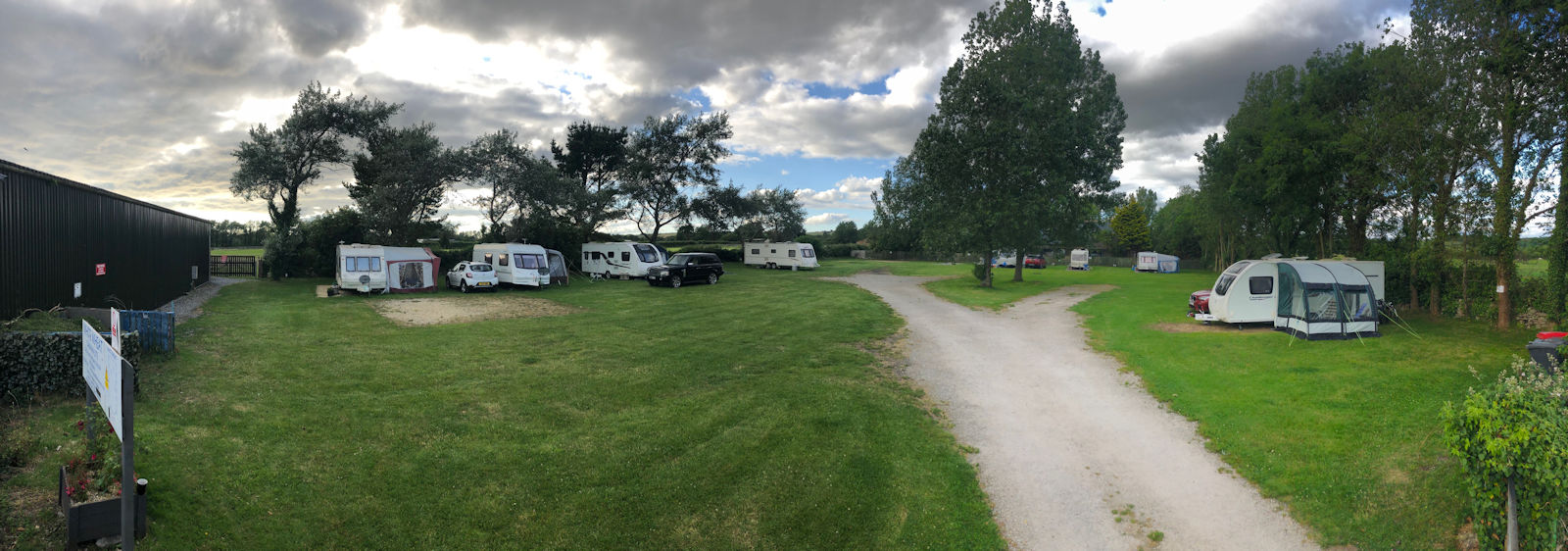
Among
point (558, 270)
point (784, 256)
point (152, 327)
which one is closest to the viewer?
point (152, 327)

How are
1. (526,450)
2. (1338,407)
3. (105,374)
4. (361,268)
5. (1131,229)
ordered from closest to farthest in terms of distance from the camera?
(105,374) → (526,450) → (1338,407) → (361,268) → (1131,229)

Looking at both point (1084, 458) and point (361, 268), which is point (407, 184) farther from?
point (1084, 458)

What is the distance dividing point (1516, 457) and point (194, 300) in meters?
29.1

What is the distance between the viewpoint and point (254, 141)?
99.7 feet

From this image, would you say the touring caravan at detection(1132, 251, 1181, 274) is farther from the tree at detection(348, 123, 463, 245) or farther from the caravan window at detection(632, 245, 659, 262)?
the tree at detection(348, 123, 463, 245)

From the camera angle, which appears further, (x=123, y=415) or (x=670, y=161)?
(x=670, y=161)

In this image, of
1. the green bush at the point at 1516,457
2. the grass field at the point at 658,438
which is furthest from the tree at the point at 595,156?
the green bush at the point at 1516,457

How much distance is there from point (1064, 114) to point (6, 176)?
1216 inches

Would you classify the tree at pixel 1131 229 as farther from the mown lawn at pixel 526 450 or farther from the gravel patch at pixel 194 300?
the gravel patch at pixel 194 300

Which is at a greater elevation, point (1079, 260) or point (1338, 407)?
point (1079, 260)

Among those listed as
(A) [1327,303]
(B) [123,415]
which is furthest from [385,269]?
(A) [1327,303]

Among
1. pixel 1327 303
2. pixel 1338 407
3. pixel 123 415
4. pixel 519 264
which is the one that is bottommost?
pixel 1338 407

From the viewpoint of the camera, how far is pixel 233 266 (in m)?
31.3

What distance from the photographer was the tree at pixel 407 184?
28.9 m
